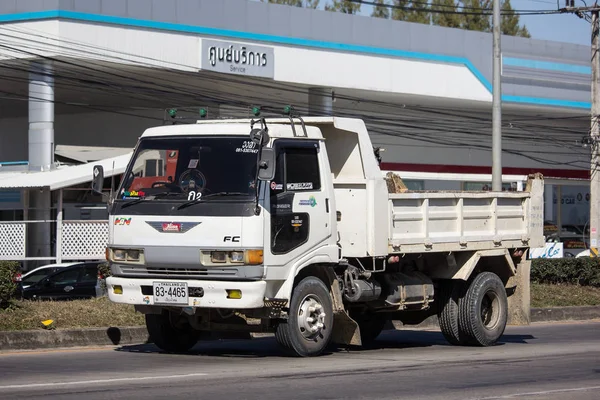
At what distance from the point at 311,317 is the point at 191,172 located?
7.16 feet

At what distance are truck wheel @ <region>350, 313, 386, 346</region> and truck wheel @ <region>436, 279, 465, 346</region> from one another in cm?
85

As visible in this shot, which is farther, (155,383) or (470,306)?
(470,306)

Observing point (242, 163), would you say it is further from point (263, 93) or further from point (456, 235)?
point (263, 93)

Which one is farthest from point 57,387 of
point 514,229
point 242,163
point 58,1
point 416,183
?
point 416,183

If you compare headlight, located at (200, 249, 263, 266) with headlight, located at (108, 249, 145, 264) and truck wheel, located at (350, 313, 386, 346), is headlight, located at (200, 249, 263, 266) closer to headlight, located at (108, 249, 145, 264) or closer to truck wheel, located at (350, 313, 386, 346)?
headlight, located at (108, 249, 145, 264)

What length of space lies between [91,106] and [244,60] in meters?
8.19

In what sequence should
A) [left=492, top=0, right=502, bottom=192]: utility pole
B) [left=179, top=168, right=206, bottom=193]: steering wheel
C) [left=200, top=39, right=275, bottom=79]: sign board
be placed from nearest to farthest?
[left=179, top=168, right=206, bottom=193]: steering wheel < [left=492, top=0, right=502, bottom=192]: utility pole < [left=200, top=39, right=275, bottom=79]: sign board

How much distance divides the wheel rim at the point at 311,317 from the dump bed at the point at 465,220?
4.68ft

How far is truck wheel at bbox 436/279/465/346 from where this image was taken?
14539 mm

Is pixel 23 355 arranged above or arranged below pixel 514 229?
below

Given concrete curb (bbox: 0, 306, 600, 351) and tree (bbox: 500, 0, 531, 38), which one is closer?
concrete curb (bbox: 0, 306, 600, 351)

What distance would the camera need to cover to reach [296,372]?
1081 centimetres

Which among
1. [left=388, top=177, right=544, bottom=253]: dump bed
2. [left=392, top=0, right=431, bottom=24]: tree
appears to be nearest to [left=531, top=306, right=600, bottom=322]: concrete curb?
[left=388, top=177, right=544, bottom=253]: dump bed

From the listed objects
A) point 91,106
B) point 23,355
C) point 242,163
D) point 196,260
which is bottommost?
point 23,355
